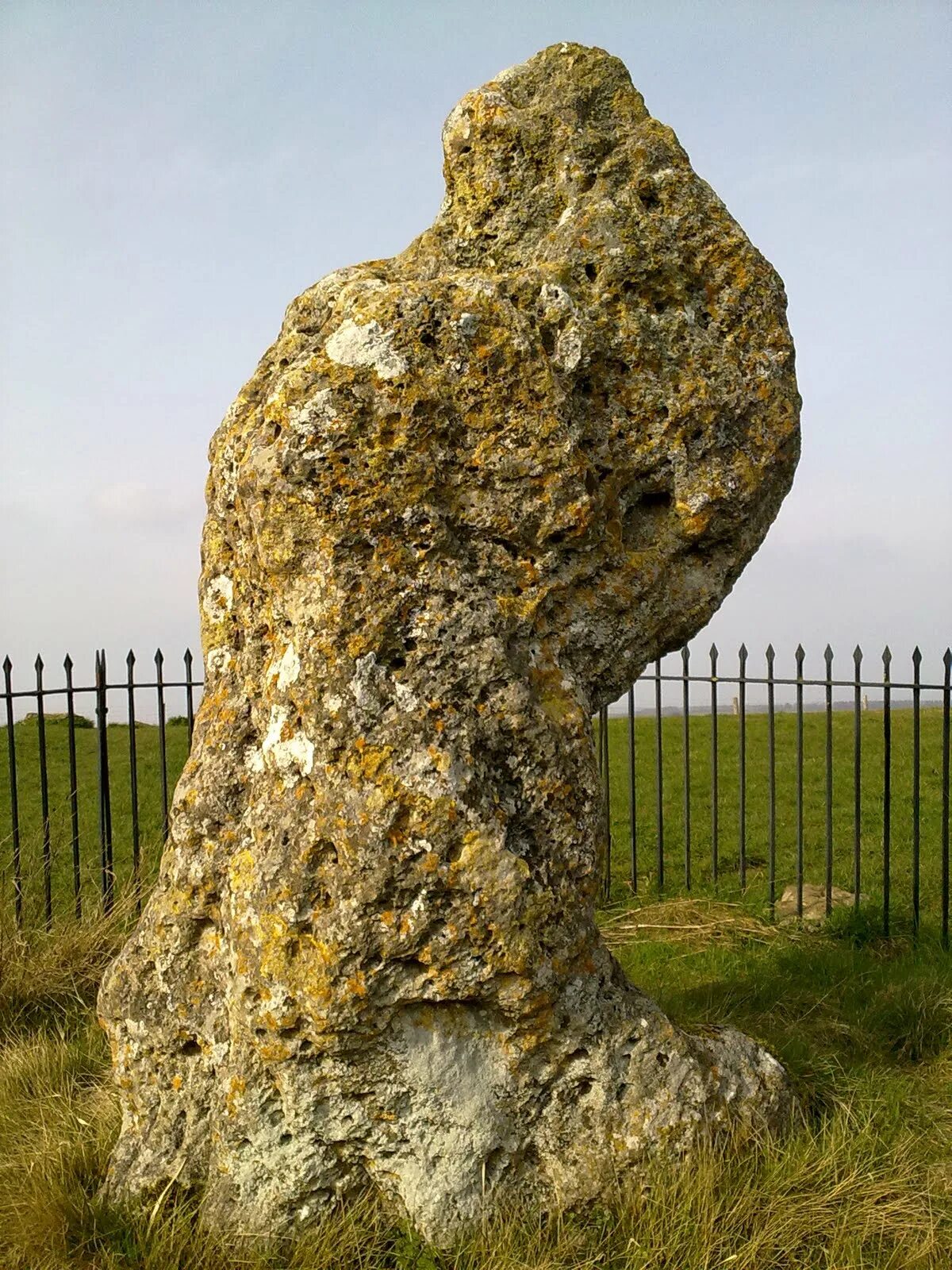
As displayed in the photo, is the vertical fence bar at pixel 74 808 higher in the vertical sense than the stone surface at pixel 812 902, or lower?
higher

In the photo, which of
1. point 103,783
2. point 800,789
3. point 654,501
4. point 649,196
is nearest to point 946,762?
point 800,789

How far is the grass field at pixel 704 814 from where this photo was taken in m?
7.57

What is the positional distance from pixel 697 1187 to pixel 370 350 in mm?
2706

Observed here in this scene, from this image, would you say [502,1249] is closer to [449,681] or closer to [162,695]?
[449,681]

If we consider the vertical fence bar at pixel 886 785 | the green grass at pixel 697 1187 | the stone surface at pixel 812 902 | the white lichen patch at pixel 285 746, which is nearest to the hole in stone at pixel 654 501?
the white lichen patch at pixel 285 746

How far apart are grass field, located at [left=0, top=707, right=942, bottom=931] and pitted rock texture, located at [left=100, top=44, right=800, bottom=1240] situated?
303 centimetres

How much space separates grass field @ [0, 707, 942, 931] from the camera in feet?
24.8

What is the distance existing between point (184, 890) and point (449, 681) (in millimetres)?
1156

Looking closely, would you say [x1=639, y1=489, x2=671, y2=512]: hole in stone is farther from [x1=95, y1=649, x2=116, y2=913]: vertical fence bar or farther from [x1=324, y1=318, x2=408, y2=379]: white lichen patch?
[x1=95, y1=649, x2=116, y2=913]: vertical fence bar

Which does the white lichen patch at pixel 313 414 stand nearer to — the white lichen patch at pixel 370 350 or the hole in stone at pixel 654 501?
the white lichen patch at pixel 370 350

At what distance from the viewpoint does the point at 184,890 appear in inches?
129

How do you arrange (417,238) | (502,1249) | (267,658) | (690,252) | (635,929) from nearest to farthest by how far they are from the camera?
(502,1249) → (267,658) → (690,252) → (417,238) → (635,929)

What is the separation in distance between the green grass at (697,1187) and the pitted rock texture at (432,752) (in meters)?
0.12

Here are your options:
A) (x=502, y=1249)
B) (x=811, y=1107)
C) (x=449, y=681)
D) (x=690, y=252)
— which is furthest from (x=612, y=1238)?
(x=690, y=252)
